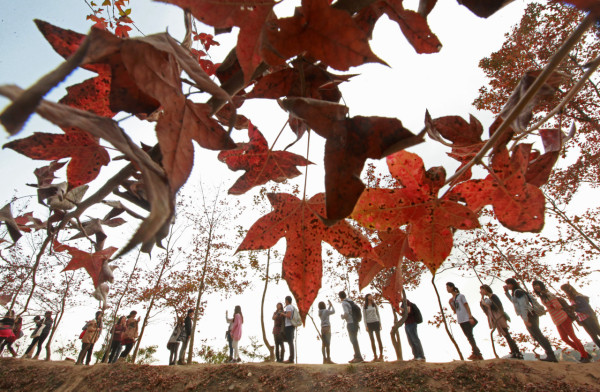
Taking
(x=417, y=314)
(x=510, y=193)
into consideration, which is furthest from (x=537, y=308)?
(x=510, y=193)

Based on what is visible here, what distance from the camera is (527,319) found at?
17.6 ft

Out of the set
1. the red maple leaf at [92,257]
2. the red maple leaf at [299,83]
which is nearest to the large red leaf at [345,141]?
the red maple leaf at [299,83]

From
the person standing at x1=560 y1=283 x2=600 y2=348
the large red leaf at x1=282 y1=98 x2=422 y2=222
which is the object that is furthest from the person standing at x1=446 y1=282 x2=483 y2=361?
the large red leaf at x1=282 y1=98 x2=422 y2=222

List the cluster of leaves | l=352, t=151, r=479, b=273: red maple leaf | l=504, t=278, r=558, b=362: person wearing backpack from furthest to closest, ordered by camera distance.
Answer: l=504, t=278, r=558, b=362: person wearing backpack < l=352, t=151, r=479, b=273: red maple leaf < the cluster of leaves

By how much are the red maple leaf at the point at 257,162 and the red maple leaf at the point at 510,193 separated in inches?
12.6

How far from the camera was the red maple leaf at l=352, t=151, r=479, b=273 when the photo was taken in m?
0.54

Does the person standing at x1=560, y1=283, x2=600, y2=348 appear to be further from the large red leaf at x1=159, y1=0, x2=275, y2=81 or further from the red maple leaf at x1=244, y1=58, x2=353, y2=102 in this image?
the large red leaf at x1=159, y1=0, x2=275, y2=81

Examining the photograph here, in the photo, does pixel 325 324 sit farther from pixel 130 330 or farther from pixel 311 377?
pixel 130 330

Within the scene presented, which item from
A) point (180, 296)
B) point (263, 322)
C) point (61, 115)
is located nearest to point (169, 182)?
point (61, 115)

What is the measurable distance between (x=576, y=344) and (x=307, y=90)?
24.6ft

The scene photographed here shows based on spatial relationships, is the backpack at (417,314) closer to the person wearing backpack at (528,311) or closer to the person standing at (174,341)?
the person wearing backpack at (528,311)

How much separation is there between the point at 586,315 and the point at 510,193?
727 cm

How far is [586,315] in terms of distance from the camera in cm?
559

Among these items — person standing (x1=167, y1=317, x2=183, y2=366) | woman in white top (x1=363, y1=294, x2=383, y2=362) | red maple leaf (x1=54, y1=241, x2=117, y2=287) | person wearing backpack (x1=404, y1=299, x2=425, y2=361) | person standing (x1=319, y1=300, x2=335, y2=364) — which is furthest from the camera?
person standing (x1=167, y1=317, x2=183, y2=366)
